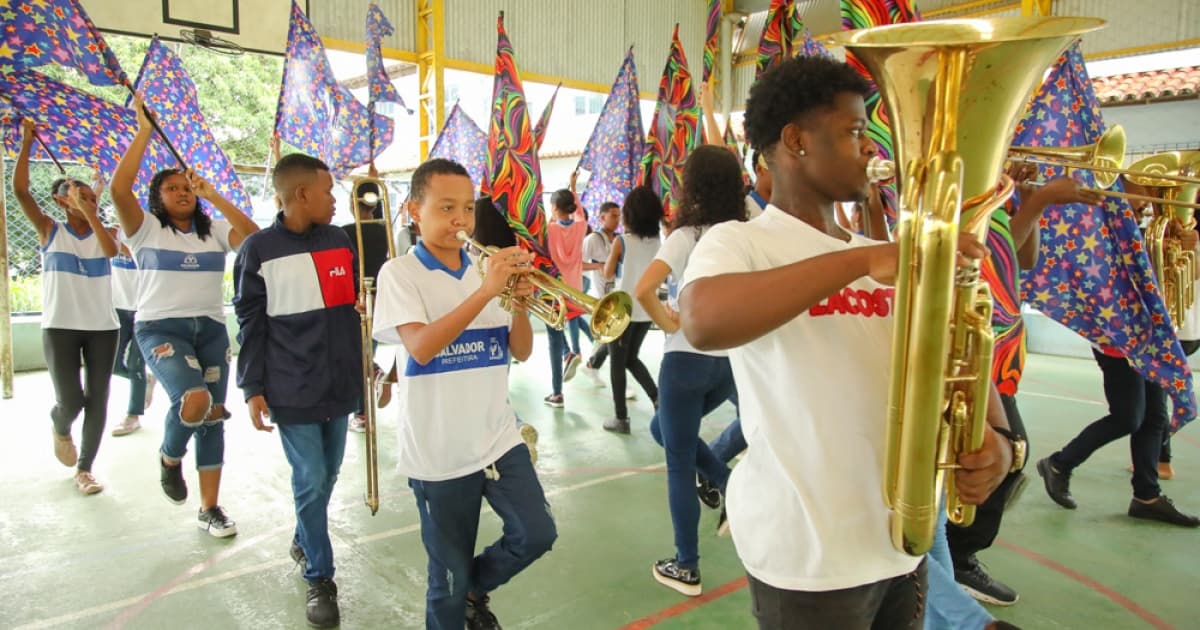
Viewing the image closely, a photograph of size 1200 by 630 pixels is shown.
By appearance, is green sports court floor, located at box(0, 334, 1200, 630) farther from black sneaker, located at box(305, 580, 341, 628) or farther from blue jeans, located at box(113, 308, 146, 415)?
blue jeans, located at box(113, 308, 146, 415)

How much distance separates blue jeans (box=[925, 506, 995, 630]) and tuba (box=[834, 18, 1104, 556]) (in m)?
0.81

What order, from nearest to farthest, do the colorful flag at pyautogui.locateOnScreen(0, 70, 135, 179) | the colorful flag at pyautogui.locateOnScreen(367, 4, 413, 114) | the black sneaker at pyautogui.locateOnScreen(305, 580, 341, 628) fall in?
the black sneaker at pyautogui.locateOnScreen(305, 580, 341, 628) < the colorful flag at pyautogui.locateOnScreen(0, 70, 135, 179) < the colorful flag at pyautogui.locateOnScreen(367, 4, 413, 114)

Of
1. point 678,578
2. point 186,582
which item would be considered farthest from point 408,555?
point 678,578

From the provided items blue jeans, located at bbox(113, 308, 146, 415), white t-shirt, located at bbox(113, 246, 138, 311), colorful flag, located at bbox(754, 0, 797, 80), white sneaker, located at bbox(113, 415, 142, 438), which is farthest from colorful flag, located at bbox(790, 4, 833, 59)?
white sneaker, located at bbox(113, 415, 142, 438)

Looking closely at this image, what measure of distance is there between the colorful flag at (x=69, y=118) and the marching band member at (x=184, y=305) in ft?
2.57

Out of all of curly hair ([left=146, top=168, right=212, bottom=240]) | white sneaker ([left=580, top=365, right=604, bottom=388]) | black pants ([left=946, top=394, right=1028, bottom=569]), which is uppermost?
curly hair ([left=146, top=168, right=212, bottom=240])

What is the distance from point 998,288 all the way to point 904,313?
1.66 metres

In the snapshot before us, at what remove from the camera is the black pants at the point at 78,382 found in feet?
15.0

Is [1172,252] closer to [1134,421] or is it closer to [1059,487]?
[1134,421]

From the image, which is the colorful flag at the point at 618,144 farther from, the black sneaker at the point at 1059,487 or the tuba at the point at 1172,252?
the tuba at the point at 1172,252

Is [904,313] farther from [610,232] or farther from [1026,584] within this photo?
[610,232]

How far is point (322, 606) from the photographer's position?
3.00 metres

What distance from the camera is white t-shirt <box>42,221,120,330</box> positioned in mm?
4590

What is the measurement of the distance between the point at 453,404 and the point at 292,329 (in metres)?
1.04
